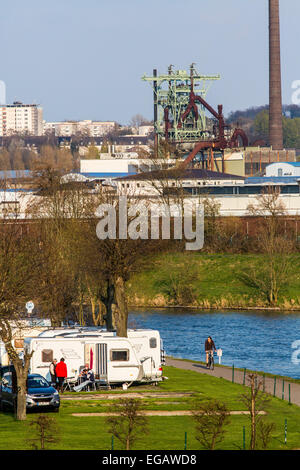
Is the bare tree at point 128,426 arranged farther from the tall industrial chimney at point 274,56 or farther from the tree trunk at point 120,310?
the tall industrial chimney at point 274,56

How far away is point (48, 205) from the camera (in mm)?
64812

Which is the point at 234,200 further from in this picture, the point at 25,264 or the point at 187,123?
the point at 25,264

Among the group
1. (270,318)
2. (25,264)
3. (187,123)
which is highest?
(187,123)

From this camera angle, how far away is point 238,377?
39969mm

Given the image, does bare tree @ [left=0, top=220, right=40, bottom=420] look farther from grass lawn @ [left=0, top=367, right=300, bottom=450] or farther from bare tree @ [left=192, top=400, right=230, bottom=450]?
bare tree @ [left=192, top=400, right=230, bottom=450]

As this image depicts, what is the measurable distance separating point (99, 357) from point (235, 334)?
24815 mm

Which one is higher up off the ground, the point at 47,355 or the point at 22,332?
the point at 47,355

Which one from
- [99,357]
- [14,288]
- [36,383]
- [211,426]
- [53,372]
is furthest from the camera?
[99,357]

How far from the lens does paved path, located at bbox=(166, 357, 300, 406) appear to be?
117 ft

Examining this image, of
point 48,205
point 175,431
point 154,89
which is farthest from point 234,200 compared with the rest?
point 175,431

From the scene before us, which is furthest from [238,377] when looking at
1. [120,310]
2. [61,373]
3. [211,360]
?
[61,373]

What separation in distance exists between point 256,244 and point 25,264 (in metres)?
51.6

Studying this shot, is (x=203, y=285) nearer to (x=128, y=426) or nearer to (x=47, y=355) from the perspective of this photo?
(x=47, y=355)

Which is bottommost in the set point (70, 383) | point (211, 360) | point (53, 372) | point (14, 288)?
point (211, 360)
